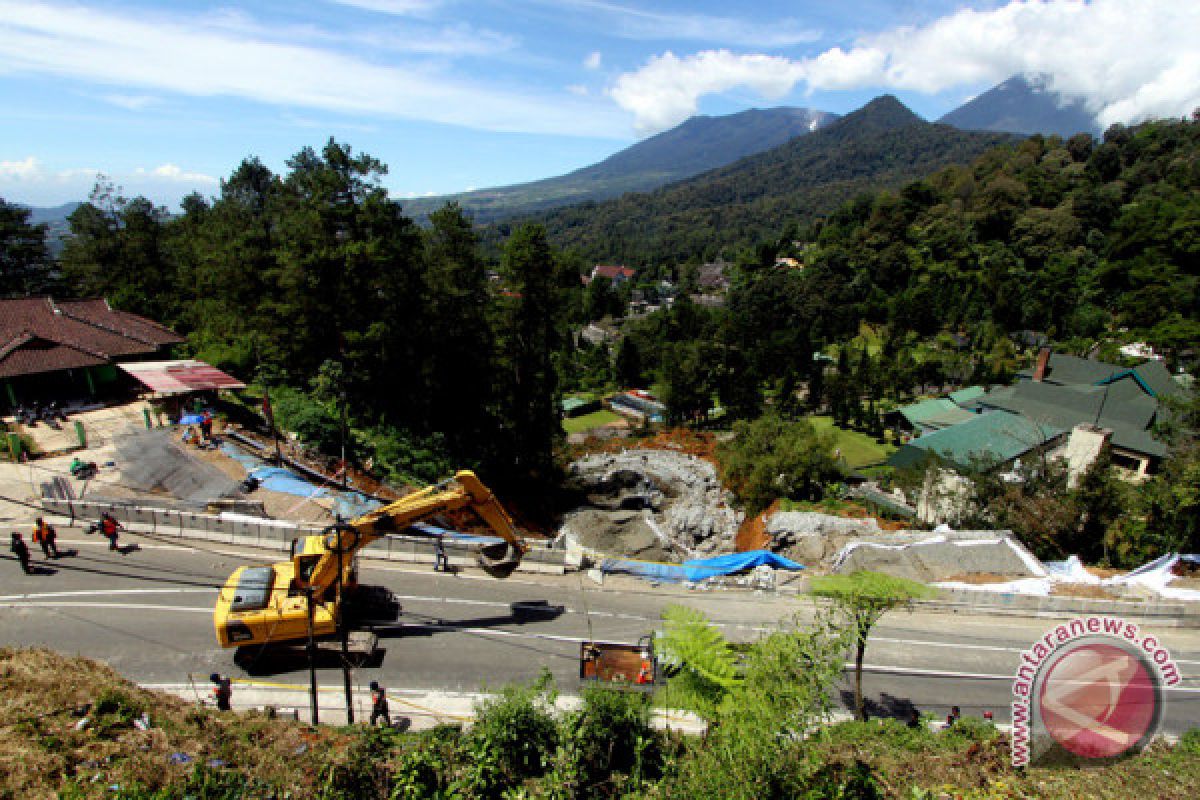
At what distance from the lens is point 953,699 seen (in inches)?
596

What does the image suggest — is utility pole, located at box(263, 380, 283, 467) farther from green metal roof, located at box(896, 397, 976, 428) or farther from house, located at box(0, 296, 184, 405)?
green metal roof, located at box(896, 397, 976, 428)

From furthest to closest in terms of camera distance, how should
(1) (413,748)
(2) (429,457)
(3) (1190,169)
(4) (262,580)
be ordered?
(3) (1190,169) < (2) (429,457) < (4) (262,580) < (1) (413,748)

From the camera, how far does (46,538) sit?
16.9 m

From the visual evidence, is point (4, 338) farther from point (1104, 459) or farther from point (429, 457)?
point (1104, 459)

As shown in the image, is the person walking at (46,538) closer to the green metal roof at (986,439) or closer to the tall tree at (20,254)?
the green metal roof at (986,439)

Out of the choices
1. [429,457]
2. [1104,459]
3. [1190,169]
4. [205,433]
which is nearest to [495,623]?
[429,457]

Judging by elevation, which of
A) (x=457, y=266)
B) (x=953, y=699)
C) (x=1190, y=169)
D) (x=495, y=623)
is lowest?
(x=953, y=699)

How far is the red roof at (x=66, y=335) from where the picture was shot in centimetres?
2612

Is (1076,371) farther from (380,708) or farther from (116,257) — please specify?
(116,257)

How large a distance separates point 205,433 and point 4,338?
516 inches

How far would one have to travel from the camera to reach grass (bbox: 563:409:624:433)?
70.4 meters

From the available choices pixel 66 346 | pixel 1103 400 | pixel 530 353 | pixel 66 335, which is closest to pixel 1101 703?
pixel 530 353

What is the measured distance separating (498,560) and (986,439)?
3623cm

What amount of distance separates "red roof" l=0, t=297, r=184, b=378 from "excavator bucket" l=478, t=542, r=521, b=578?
24.3 metres
